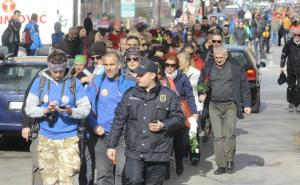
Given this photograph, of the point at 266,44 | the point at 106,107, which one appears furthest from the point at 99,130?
the point at 266,44

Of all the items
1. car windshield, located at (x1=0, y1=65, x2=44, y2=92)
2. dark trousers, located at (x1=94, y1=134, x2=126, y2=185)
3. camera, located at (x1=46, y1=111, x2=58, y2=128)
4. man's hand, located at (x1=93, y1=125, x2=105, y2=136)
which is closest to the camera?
camera, located at (x1=46, y1=111, x2=58, y2=128)

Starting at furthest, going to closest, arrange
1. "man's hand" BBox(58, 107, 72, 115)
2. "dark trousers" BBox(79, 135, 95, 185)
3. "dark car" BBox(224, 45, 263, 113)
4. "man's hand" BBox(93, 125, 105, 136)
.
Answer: "dark car" BBox(224, 45, 263, 113), "dark trousers" BBox(79, 135, 95, 185), "man's hand" BBox(93, 125, 105, 136), "man's hand" BBox(58, 107, 72, 115)

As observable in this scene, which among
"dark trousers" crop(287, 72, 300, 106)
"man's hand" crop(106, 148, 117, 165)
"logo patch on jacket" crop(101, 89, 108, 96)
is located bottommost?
"dark trousers" crop(287, 72, 300, 106)

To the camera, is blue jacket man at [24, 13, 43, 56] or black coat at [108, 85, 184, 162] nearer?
black coat at [108, 85, 184, 162]

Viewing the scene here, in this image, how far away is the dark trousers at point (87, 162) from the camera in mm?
9109

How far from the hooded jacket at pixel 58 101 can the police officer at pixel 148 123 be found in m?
0.56

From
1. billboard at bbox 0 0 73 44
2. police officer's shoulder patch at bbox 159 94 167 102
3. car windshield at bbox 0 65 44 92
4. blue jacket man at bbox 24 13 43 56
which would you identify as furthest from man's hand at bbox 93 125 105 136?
billboard at bbox 0 0 73 44

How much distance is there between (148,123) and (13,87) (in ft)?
18.8

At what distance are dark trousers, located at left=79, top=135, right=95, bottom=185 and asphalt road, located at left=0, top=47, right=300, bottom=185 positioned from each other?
1.72 meters

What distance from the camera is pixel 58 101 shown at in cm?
829

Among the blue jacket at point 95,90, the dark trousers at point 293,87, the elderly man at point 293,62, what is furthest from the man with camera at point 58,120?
the dark trousers at point 293,87

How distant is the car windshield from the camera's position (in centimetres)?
1314

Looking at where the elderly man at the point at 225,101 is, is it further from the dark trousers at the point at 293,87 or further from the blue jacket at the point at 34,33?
the blue jacket at the point at 34,33

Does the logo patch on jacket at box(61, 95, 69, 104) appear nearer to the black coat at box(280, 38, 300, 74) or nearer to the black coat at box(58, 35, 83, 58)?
the black coat at box(280, 38, 300, 74)
